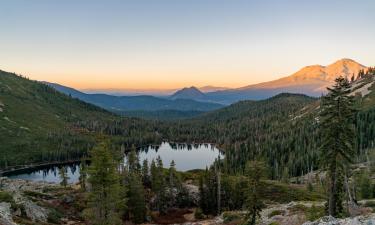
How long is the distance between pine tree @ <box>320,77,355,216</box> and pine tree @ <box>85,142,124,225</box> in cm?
2840

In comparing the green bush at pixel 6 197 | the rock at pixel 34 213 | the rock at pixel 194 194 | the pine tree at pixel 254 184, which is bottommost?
the rock at pixel 194 194

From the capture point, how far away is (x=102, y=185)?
45062 millimetres

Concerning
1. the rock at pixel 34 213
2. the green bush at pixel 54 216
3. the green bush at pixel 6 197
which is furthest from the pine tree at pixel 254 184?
the green bush at pixel 6 197

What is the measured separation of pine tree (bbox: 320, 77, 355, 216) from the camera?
43.3 metres

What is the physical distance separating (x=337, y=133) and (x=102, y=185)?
3158cm

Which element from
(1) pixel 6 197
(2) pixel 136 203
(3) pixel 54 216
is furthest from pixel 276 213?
(1) pixel 6 197

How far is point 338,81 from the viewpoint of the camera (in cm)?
4500

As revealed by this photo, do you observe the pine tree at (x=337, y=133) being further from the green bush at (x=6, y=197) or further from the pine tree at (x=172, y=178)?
the pine tree at (x=172, y=178)

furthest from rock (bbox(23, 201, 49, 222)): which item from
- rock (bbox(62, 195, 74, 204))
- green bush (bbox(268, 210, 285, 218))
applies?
green bush (bbox(268, 210, 285, 218))

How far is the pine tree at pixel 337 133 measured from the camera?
4328 cm

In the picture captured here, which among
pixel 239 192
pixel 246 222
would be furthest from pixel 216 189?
pixel 246 222

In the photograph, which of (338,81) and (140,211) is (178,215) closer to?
(140,211)

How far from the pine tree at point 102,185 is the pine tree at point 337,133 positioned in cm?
2840

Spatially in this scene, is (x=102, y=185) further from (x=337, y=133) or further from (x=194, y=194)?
(x=194, y=194)
